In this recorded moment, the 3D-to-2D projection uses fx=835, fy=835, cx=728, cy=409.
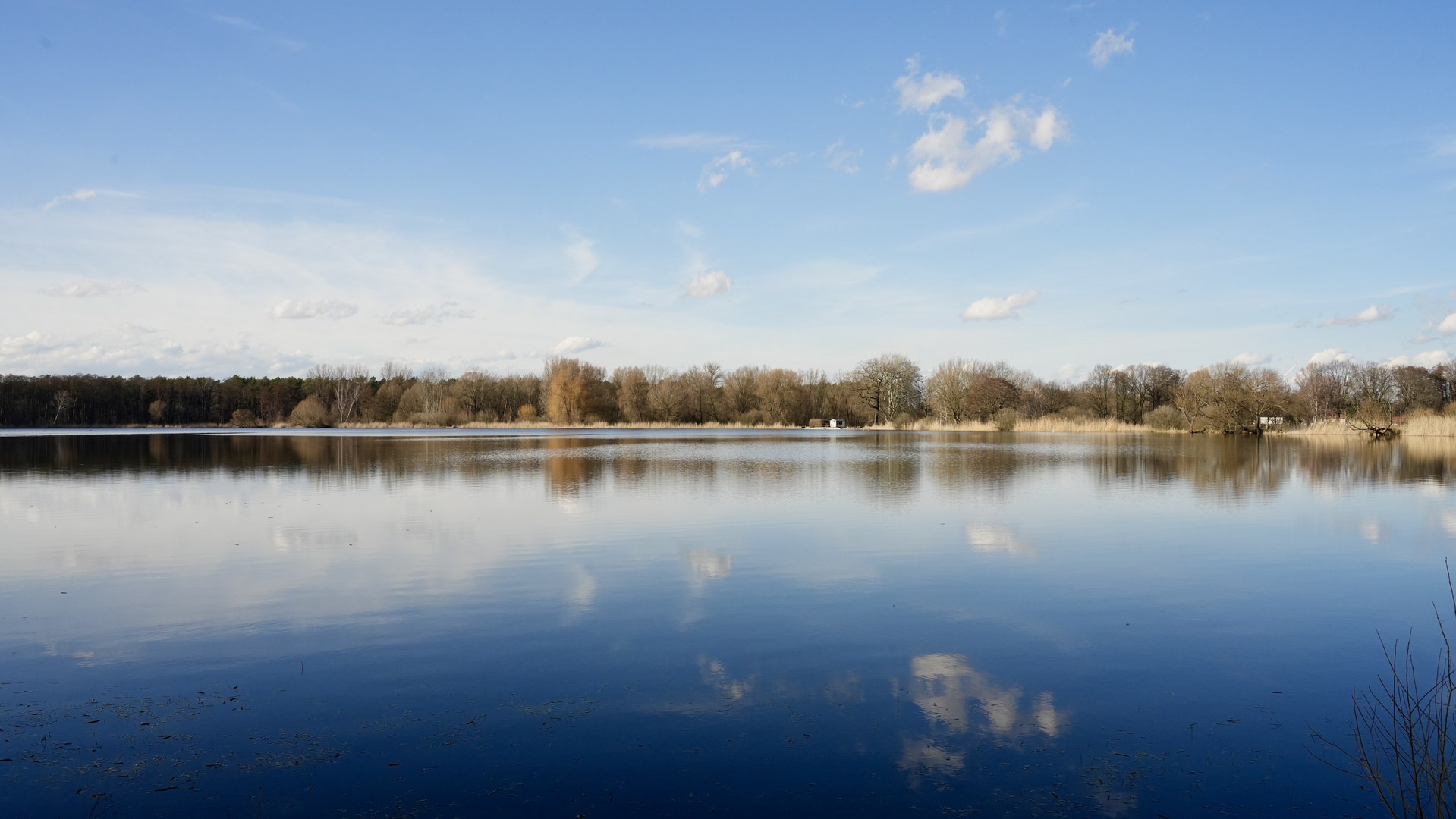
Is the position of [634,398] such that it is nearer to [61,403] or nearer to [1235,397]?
[1235,397]

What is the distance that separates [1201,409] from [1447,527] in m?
37.3

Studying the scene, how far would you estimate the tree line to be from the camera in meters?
63.7

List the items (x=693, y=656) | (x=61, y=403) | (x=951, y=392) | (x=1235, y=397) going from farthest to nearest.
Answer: (x=61, y=403) → (x=951, y=392) → (x=1235, y=397) → (x=693, y=656)

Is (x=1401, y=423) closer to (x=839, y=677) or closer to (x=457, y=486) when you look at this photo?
(x=457, y=486)

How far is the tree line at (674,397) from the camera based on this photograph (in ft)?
209

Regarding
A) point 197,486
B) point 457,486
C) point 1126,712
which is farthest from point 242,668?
point 197,486

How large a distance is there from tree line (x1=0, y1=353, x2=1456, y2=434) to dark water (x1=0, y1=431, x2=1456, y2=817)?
46.1 m

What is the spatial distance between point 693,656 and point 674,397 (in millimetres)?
67881

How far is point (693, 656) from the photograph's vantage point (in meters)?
5.32

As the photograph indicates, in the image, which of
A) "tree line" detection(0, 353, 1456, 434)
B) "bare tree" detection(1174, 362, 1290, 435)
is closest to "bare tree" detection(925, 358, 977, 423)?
"tree line" detection(0, 353, 1456, 434)

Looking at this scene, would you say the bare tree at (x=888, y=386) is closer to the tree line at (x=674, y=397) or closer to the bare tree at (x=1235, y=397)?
the tree line at (x=674, y=397)

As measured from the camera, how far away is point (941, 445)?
116ft

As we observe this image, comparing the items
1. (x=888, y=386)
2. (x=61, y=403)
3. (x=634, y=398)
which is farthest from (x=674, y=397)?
(x=61, y=403)

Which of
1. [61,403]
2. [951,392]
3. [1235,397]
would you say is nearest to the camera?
[1235,397]
